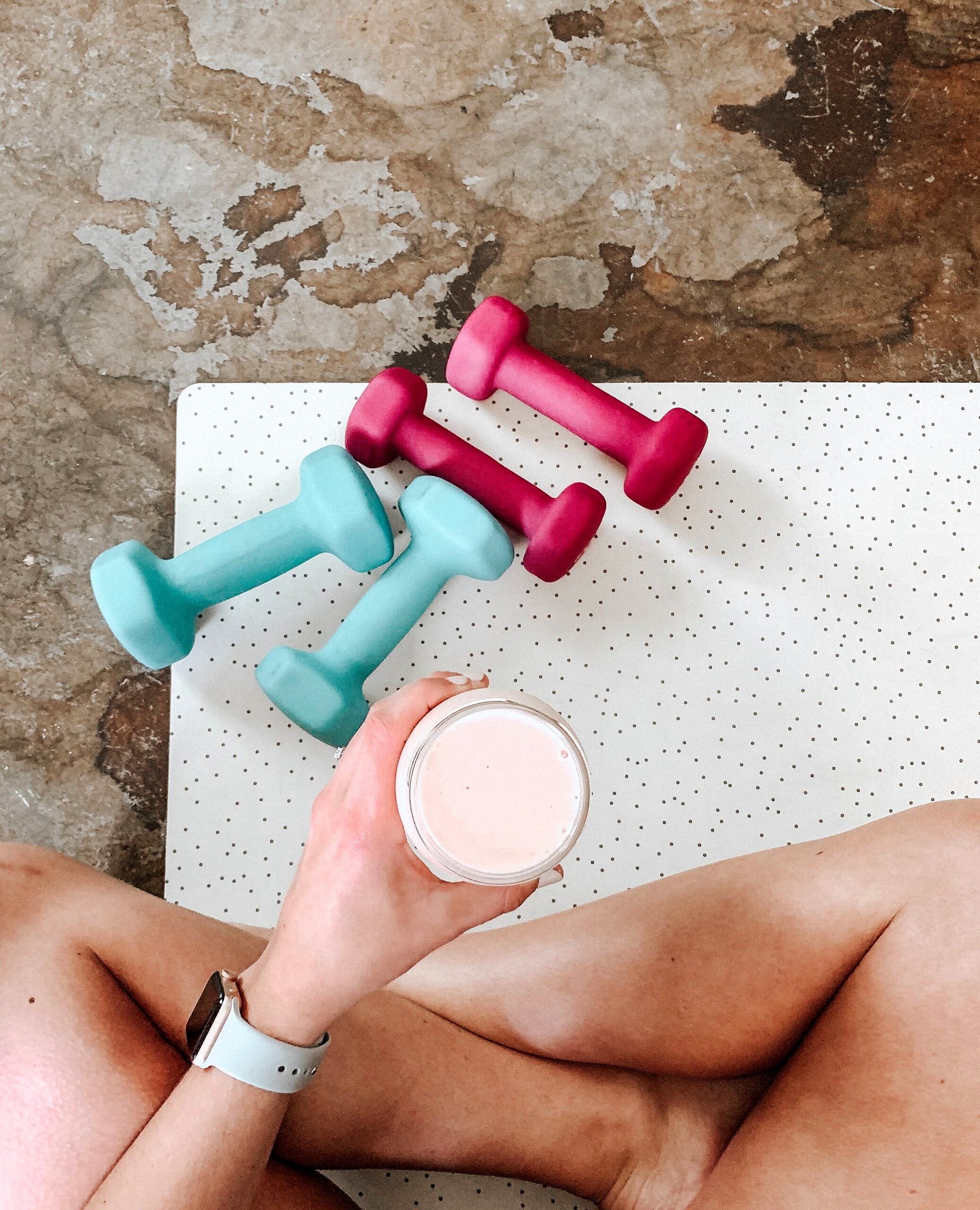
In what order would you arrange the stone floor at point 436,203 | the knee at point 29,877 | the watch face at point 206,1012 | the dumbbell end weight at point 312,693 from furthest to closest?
the stone floor at point 436,203 → the dumbbell end weight at point 312,693 → the knee at point 29,877 → the watch face at point 206,1012

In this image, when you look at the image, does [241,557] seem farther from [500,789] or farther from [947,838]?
[947,838]

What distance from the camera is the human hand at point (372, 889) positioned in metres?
0.58

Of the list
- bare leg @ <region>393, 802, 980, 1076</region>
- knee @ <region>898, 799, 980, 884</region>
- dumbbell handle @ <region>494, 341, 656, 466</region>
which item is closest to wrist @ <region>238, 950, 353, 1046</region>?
bare leg @ <region>393, 802, 980, 1076</region>

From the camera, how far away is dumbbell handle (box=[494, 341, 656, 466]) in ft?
3.51

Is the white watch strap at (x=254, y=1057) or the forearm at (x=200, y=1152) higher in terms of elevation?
the white watch strap at (x=254, y=1057)

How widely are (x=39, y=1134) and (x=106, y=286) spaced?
0.96 meters

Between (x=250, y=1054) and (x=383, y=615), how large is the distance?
0.50 metres

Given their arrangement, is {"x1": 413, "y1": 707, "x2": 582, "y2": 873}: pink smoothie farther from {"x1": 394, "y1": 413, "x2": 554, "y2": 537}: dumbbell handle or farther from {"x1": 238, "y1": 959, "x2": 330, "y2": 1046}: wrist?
{"x1": 394, "y1": 413, "x2": 554, "y2": 537}: dumbbell handle

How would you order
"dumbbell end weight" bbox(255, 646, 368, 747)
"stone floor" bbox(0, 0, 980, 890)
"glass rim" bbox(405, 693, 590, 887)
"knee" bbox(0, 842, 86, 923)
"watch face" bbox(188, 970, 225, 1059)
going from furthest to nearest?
"stone floor" bbox(0, 0, 980, 890) < "dumbbell end weight" bbox(255, 646, 368, 747) < "knee" bbox(0, 842, 86, 923) < "watch face" bbox(188, 970, 225, 1059) < "glass rim" bbox(405, 693, 590, 887)

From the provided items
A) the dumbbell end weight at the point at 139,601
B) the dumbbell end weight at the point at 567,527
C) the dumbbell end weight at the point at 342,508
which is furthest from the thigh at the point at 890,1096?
the dumbbell end weight at the point at 139,601

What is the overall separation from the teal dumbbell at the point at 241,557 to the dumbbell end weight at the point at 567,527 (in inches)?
6.8

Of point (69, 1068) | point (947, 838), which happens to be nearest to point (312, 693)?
point (69, 1068)

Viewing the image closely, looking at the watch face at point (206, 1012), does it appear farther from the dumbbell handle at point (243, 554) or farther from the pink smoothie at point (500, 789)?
the dumbbell handle at point (243, 554)

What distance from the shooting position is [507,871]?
22.0 inches
